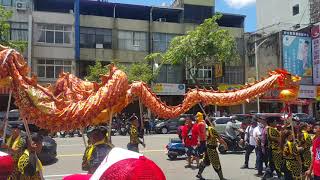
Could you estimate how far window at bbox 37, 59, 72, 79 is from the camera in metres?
38.0

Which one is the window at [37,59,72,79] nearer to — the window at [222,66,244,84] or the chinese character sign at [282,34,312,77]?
the window at [222,66,244,84]

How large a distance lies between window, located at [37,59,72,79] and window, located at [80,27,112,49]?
2.15m

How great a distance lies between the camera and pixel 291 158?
996cm

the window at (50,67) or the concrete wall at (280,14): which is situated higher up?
the concrete wall at (280,14)

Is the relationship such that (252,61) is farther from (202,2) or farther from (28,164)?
(28,164)

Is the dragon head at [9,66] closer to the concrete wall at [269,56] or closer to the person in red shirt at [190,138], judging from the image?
the person in red shirt at [190,138]

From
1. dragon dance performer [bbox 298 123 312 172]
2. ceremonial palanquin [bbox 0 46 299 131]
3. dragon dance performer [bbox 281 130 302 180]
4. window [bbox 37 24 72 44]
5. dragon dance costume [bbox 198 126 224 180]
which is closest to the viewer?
ceremonial palanquin [bbox 0 46 299 131]

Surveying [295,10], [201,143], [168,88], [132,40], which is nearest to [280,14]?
[295,10]

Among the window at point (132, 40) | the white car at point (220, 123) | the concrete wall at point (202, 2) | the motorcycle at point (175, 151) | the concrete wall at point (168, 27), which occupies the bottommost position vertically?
the motorcycle at point (175, 151)

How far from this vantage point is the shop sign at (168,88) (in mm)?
40188

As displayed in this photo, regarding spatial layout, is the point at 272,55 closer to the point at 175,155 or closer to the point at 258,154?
the point at 175,155

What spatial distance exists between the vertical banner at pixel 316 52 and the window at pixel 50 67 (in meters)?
20.3

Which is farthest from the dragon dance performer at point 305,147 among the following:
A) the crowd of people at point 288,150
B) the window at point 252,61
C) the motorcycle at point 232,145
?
the window at point 252,61

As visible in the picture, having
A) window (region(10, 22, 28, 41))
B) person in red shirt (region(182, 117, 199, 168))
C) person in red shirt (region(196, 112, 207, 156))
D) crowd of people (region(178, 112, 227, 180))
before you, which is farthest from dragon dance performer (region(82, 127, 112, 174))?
window (region(10, 22, 28, 41))
